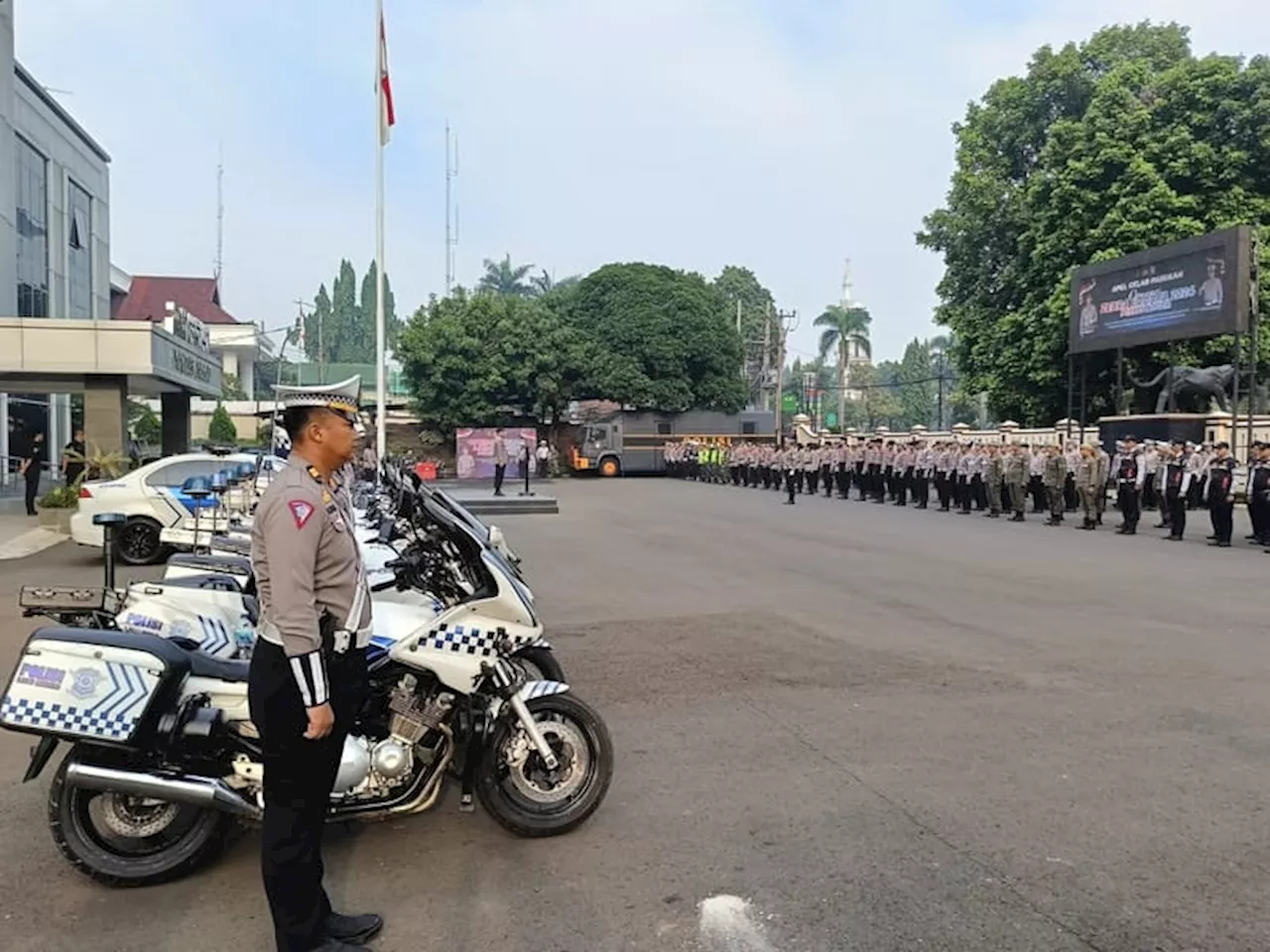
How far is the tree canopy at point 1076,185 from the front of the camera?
29781mm

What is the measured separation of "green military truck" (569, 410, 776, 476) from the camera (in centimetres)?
4591

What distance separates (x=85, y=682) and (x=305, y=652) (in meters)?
Answer: 1.18

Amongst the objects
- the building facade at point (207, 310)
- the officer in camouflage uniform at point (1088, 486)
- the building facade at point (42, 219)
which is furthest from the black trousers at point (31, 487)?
the building facade at point (207, 310)

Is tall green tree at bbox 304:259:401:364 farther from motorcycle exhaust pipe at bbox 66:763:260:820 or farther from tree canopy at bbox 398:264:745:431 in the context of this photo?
motorcycle exhaust pipe at bbox 66:763:260:820

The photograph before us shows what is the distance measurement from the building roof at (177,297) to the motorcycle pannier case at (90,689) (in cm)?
7307

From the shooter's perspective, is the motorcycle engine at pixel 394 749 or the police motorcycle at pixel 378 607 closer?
the motorcycle engine at pixel 394 749

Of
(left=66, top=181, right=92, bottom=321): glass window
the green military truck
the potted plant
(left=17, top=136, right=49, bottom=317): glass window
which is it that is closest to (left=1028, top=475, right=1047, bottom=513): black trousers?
the potted plant

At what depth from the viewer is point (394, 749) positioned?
405cm

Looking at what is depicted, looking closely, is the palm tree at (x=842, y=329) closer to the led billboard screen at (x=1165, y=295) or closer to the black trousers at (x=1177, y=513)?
the led billboard screen at (x=1165, y=295)

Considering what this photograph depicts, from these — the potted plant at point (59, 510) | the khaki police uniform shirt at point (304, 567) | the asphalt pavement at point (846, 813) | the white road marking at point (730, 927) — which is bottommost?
the white road marking at point (730, 927)

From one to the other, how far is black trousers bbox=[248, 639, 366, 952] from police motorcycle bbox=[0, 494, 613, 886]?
0.57 meters

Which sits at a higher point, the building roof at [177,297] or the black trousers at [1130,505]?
the building roof at [177,297]

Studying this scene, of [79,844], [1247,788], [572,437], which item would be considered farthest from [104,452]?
[572,437]

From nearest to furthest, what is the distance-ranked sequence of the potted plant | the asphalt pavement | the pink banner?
the asphalt pavement → the potted plant → the pink banner
